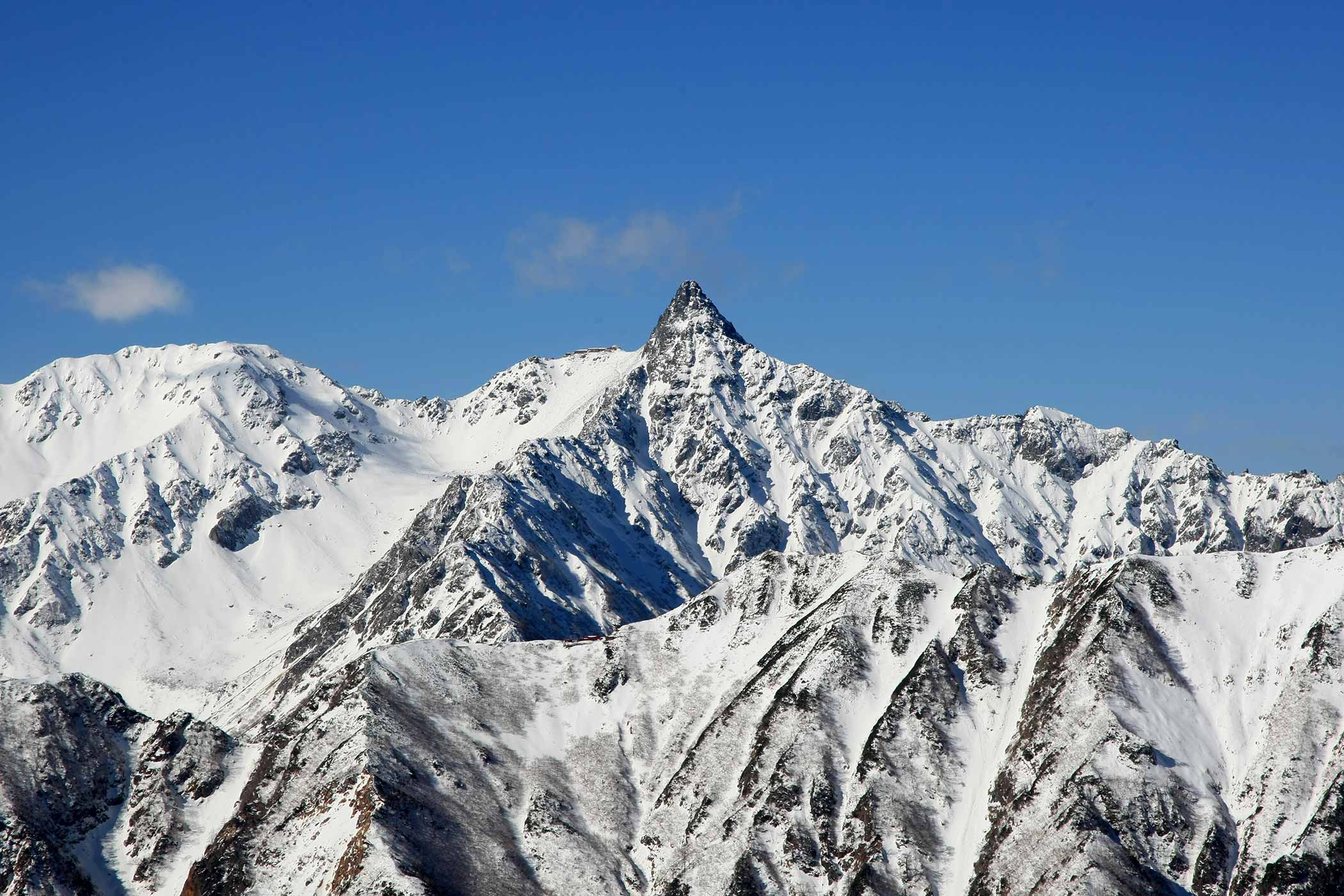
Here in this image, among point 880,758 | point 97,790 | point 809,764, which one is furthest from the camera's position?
point 97,790

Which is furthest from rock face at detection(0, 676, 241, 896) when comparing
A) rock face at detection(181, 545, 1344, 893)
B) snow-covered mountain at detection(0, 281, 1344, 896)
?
rock face at detection(181, 545, 1344, 893)

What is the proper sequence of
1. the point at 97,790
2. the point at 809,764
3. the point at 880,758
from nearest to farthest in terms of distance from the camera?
the point at 809,764 < the point at 880,758 < the point at 97,790

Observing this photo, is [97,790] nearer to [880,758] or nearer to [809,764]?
[809,764]

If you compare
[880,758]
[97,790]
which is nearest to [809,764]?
[880,758]

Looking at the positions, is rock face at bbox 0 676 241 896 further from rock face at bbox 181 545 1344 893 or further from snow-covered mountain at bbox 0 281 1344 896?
rock face at bbox 181 545 1344 893

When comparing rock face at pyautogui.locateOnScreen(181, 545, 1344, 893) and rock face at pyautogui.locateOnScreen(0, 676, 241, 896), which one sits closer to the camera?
rock face at pyautogui.locateOnScreen(181, 545, 1344, 893)

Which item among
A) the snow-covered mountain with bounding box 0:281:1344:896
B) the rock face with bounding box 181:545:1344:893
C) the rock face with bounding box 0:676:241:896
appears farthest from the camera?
the rock face with bounding box 0:676:241:896

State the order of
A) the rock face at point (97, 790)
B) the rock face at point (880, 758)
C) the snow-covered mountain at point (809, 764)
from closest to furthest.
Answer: the rock face at point (880, 758) → the snow-covered mountain at point (809, 764) → the rock face at point (97, 790)

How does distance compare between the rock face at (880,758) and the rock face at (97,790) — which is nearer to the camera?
the rock face at (880,758)

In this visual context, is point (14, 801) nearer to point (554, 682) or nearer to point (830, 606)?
point (554, 682)

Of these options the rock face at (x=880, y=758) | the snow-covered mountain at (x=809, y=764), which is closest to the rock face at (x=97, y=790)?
the snow-covered mountain at (x=809, y=764)

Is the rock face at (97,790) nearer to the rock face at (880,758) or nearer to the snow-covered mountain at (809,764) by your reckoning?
the snow-covered mountain at (809,764)

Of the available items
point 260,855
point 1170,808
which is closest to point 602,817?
point 260,855
